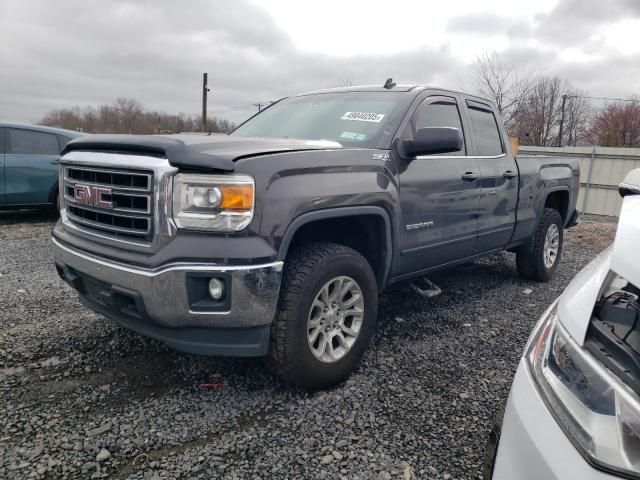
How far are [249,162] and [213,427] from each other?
1.35m

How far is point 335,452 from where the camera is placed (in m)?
2.26

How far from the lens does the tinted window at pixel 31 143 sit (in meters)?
7.91

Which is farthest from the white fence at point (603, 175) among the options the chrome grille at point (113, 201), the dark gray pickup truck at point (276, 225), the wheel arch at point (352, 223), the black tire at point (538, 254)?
the chrome grille at point (113, 201)

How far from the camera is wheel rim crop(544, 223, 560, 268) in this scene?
5.50 m

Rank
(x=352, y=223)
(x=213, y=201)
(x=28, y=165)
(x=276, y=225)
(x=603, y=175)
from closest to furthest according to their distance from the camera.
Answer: (x=213, y=201)
(x=276, y=225)
(x=352, y=223)
(x=28, y=165)
(x=603, y=175)

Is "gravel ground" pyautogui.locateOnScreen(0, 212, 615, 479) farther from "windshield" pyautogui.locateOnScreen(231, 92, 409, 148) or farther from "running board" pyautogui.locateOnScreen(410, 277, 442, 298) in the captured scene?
"windshield" pyautogui.locateOnScreen(231, 92, 409, 148)

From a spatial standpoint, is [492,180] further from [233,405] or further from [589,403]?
[589,403]

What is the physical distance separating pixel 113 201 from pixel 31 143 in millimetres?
6838

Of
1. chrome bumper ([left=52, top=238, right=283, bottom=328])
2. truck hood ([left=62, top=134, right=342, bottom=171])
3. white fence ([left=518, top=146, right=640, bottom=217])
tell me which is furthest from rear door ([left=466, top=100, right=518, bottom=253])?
white fence ([left=518, top=146, right=640, bottom=217])

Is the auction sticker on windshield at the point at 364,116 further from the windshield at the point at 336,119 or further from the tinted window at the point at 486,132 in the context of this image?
the tinted window at the point at 486,132

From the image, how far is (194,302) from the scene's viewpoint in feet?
7.56

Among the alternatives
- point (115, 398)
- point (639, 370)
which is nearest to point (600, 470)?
point (639, 370)

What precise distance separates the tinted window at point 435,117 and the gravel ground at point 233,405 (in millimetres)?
1579

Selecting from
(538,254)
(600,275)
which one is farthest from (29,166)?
(600,275)
